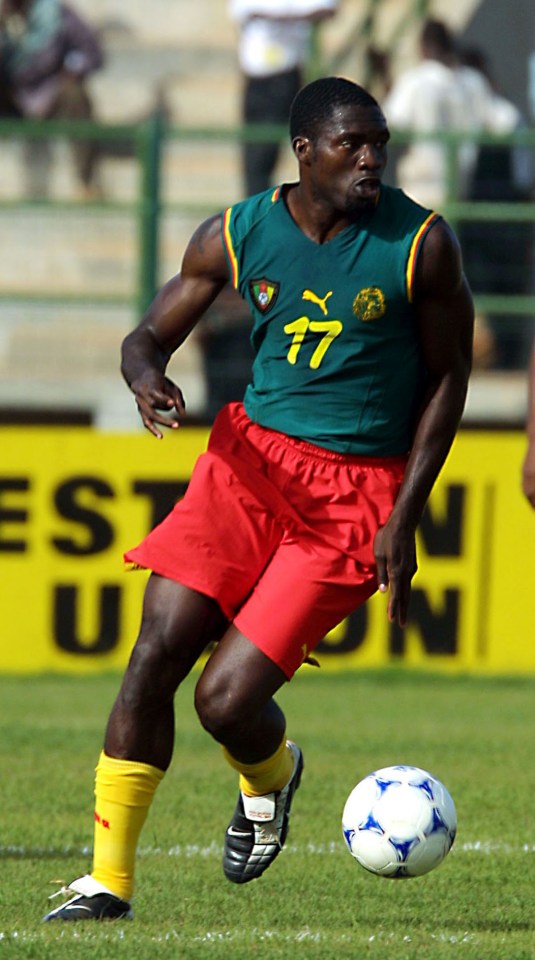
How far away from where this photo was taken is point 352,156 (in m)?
5.30

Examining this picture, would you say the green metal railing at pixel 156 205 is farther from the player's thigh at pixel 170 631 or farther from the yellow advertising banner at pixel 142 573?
the player's thigh at pixel 170 631

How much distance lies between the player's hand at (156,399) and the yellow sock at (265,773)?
1102 millimetres

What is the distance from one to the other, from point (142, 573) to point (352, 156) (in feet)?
22.1

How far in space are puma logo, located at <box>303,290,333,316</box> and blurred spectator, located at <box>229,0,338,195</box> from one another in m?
8.11

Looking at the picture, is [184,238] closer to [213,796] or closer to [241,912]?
[213,796]

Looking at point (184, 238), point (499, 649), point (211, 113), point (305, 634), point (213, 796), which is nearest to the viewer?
point (305, 634)

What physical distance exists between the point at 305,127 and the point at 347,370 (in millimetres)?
745

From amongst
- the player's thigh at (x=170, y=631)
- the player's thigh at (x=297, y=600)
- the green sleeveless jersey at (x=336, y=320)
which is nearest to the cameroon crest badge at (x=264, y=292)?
the green sleeveless jersey at (x=336, y=320)

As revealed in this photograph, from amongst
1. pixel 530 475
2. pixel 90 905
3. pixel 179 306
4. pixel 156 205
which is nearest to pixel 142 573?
pixel 156 205

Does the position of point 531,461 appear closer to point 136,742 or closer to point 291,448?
point 291,448

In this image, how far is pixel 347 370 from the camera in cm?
546

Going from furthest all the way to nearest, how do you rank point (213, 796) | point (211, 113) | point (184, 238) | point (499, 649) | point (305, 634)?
point (211, 113)
point (184, 238)
point (499, 649)
point (213, 796)
point (305, 634)

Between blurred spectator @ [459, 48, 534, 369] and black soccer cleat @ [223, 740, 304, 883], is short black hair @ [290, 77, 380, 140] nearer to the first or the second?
black soccer cleat @ [223, 740, 304, 883]

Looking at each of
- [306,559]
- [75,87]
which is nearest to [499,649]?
[75,87]
